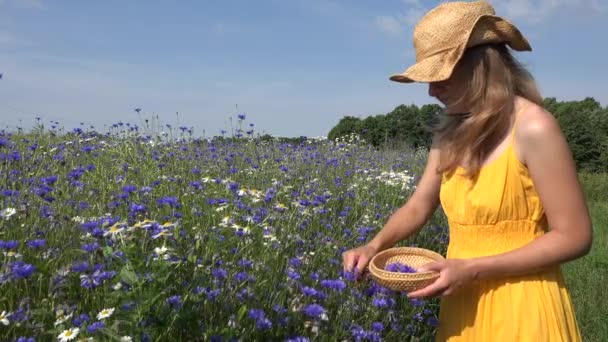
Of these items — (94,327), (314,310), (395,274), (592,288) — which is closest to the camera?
(94,327)

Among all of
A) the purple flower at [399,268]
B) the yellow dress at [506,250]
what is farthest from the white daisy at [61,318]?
the yellow dress at [506,250]

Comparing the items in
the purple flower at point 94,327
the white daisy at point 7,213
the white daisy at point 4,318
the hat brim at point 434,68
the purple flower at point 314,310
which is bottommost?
the purple flower at point 314,310

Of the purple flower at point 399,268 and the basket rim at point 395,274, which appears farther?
the purple flower at point 399,268

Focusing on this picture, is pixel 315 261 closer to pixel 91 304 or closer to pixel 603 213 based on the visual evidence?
pixel 91 304

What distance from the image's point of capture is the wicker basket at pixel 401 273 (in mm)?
1574

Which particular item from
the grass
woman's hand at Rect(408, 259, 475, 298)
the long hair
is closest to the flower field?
woman's hand at Rect(408, 259, 475, 298)

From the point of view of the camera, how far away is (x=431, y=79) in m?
1.66

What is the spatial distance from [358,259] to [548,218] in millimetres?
592

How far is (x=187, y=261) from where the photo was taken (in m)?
1.96

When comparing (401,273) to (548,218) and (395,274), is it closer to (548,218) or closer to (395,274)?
(395,274)

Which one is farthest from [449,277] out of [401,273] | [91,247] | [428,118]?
[428,118]

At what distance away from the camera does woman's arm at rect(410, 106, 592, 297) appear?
152 cm

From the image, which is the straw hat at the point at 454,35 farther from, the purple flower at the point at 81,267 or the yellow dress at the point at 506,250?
the purple flower at the point at 81,267

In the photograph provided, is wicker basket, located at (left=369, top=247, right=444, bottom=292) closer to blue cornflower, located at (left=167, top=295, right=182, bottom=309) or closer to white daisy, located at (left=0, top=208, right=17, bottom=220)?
blue cornflower, located at (left=167, top=295, right=182, bottom=309)
